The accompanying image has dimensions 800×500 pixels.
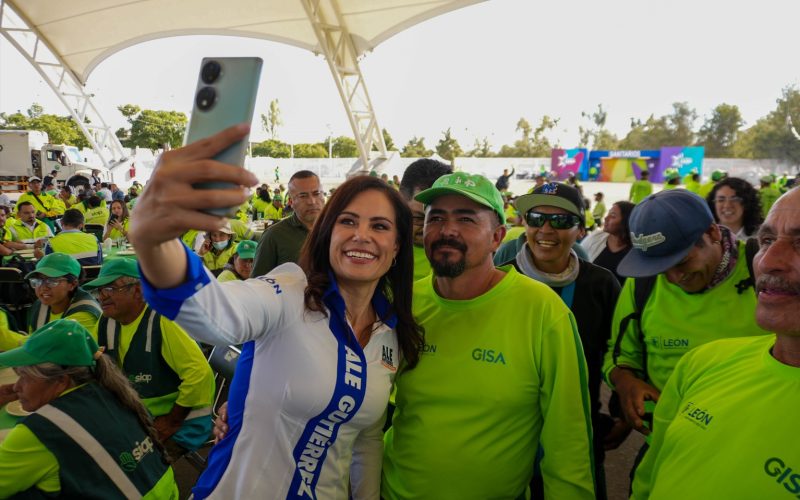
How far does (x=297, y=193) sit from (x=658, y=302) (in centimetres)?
308

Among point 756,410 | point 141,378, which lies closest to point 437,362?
point 756,410

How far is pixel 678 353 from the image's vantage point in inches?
78.4

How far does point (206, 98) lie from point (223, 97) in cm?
3

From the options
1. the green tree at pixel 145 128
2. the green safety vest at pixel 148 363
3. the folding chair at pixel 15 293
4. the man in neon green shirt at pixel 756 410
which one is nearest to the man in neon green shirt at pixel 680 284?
the man in neon green shirt at pixel 756 410

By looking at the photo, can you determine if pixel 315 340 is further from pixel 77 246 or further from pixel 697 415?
pixel 77 246

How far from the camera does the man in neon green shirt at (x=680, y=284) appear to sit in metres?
1.88

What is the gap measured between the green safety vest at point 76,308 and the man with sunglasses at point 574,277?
3.21m

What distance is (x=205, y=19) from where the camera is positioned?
20406 millimetres

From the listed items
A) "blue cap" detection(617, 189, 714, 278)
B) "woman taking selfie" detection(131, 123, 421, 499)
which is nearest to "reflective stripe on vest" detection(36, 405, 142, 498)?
"woman taking selfie" detection(131, 123, 421, 499)

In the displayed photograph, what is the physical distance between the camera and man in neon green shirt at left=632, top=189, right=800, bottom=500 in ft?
3.83

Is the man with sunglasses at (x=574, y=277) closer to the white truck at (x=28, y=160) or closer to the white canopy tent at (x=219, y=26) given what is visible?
the white canopy tent at (x=219, y=26)

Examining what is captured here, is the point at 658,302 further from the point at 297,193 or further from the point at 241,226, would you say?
the point at 241,226

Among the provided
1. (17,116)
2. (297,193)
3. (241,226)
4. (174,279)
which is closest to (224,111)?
(174,279)

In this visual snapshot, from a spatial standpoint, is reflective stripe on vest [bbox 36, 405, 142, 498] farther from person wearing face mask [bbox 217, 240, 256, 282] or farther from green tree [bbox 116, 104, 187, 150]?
green tree [bbox 116, 104, 187, 150]
